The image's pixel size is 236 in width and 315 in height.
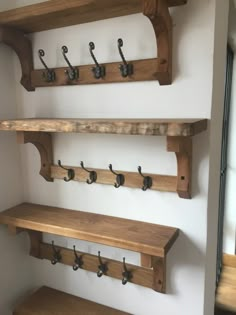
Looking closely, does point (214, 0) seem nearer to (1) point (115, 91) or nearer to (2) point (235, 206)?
(1) point (115, 91)

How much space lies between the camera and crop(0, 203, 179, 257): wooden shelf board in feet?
2.76

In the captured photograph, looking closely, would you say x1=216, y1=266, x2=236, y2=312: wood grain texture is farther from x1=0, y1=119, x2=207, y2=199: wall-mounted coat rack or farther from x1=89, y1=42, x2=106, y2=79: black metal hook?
x1=89, y1=42, x2=106, y2=79: black metal hook

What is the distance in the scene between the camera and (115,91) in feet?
3.13

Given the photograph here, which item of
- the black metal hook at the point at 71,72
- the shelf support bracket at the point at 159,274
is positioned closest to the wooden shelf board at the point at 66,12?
the black metal hook at the point at 71,72

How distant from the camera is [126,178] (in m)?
0.97

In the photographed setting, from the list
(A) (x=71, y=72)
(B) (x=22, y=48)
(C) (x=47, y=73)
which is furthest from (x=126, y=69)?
(B) (x=22, y=48)

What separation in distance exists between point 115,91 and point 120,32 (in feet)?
0.62

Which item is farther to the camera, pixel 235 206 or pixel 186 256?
pixel 235 206

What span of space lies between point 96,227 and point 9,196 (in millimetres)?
430

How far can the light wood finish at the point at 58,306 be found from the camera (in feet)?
3.61

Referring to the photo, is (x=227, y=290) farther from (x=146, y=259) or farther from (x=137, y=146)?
(x=137, y=146)

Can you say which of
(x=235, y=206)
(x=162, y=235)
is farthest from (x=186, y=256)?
(x=235, y=206)

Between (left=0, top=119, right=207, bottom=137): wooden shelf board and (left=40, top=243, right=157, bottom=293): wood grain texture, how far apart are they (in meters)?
0.53

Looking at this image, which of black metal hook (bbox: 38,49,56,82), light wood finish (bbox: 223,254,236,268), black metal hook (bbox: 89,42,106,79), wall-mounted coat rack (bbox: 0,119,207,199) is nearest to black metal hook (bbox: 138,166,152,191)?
wall-mounted coat rack (bbox: 0,119,207,199)
